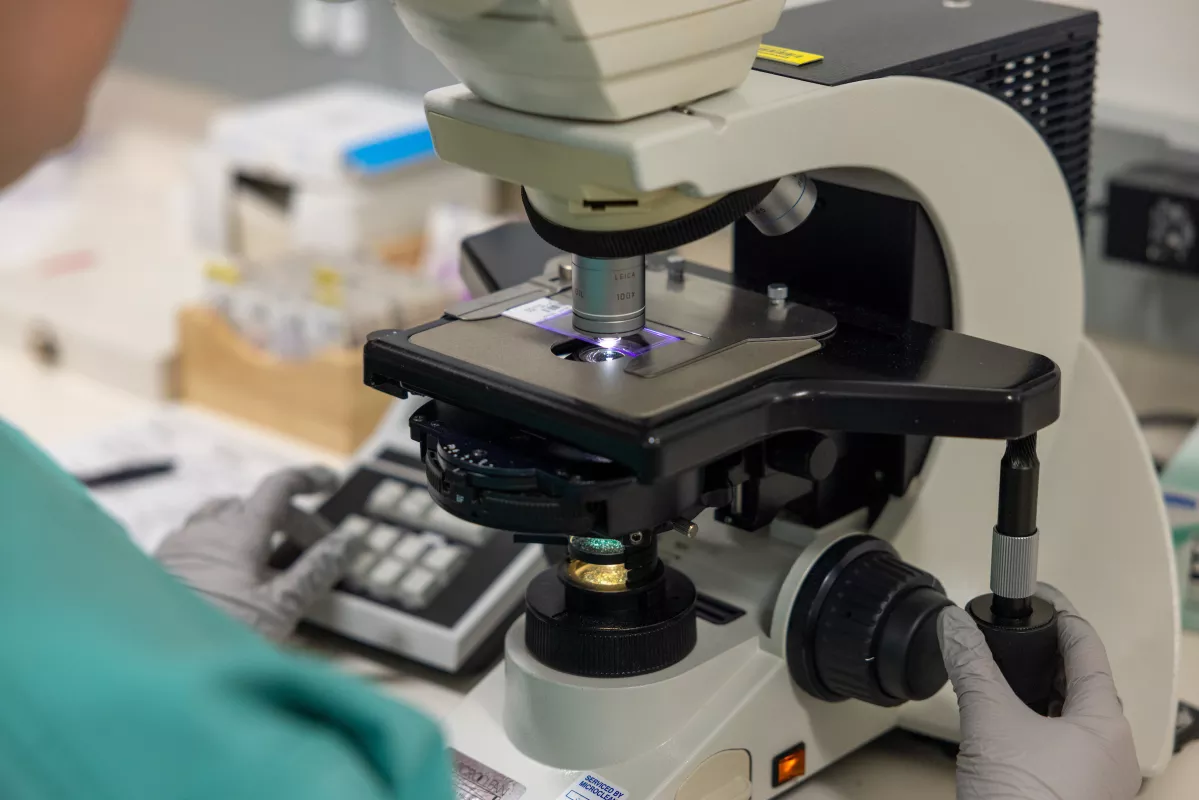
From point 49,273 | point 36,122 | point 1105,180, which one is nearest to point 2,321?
point 49,273

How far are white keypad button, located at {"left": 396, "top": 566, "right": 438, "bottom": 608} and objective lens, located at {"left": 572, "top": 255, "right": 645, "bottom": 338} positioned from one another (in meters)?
0.34

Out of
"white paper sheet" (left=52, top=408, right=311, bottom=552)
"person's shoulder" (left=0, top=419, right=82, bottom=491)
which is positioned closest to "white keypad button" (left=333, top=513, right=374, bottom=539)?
"white paper sheet" (left=52, top=408, right=311, bottom=552)

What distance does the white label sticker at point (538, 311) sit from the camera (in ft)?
2.95

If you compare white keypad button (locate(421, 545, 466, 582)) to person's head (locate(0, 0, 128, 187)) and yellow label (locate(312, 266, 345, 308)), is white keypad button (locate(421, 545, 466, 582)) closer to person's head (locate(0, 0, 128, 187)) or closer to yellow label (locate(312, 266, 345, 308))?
yellow label (locate(312, 266, 345, 308))

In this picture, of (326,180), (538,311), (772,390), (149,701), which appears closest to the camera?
(149,701)

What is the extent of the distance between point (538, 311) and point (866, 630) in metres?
0.28

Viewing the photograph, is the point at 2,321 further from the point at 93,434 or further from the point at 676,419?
the point at 676,419

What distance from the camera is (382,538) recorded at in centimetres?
117

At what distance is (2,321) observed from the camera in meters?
1.73

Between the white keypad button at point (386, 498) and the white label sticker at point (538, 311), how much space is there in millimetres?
337

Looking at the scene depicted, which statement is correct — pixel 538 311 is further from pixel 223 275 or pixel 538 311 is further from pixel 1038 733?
pixel 223 275

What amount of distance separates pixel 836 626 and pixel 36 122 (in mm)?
569

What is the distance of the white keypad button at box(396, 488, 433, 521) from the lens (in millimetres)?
1190

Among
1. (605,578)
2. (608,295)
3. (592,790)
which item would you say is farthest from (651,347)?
(592,790)
